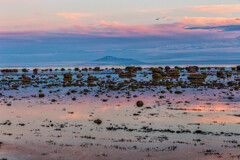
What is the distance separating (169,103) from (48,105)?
2048 centimetres

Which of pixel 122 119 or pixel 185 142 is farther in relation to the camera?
pixel 122 119

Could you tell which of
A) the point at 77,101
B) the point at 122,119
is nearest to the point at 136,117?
the point at 122,119

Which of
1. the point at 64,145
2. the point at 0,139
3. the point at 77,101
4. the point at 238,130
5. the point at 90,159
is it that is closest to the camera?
the point at 90,159

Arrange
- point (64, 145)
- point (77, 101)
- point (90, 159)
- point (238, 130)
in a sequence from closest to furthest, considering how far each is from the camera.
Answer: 1. point (90, 159)
2. point (64, 145)
3. point (238, 130)
4. point (77, 101)

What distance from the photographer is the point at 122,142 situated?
28.0 meters

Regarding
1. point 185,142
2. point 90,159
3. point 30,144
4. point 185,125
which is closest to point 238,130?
point 185,125

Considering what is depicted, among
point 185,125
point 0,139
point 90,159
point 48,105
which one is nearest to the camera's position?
point 90,159

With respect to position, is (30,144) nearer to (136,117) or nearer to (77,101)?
(136,117)

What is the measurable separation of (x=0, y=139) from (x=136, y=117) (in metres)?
17.0

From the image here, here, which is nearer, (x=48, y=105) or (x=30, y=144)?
(x=30, y=144)

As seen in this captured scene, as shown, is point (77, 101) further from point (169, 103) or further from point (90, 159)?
point (90, 159)

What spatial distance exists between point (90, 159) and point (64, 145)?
15.2ft

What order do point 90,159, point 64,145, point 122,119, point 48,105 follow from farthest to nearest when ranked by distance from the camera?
1. point 48,105
2. point 122,119
3. point 64,145
4. point 90,159

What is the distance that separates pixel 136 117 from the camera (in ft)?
131
